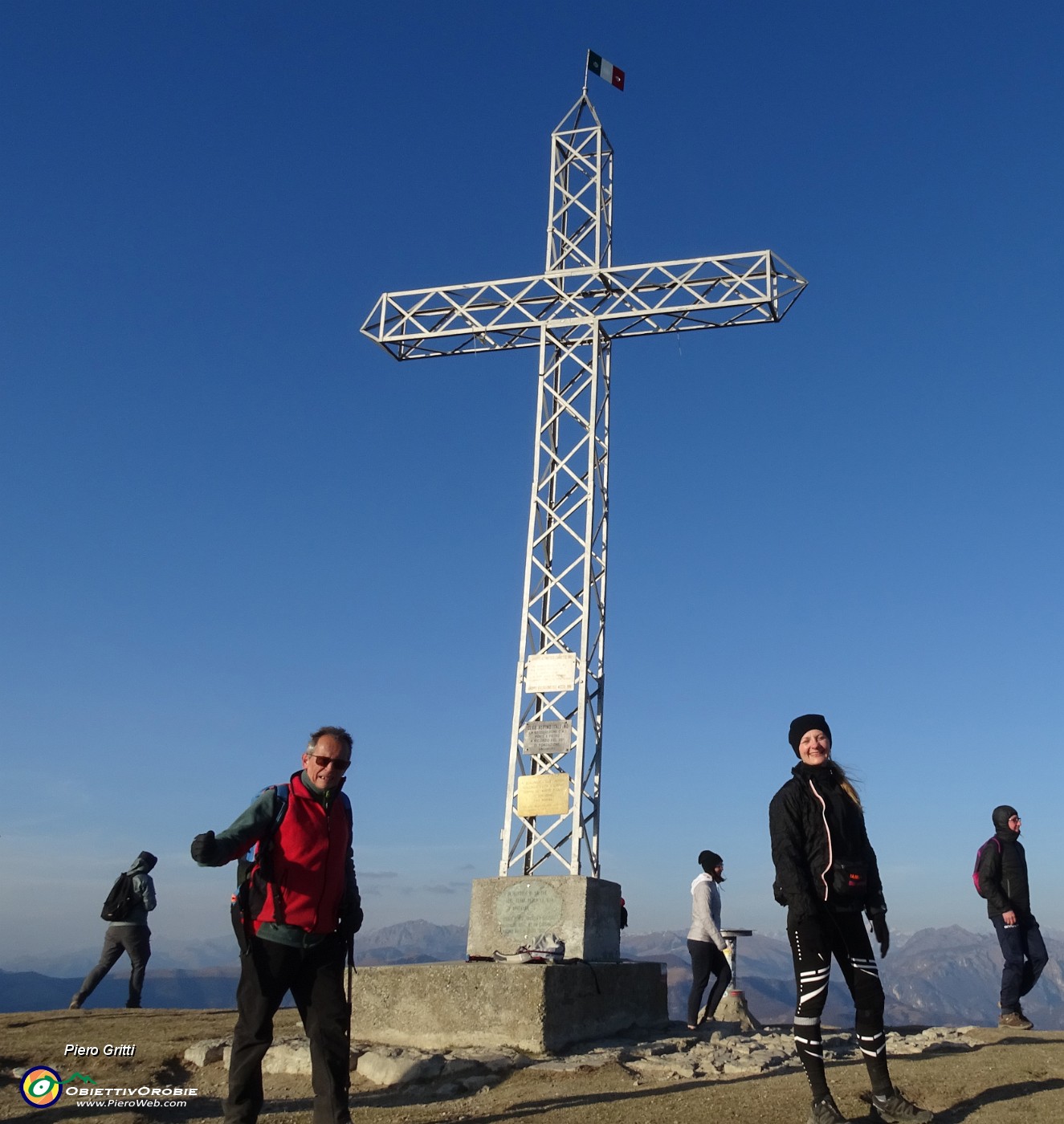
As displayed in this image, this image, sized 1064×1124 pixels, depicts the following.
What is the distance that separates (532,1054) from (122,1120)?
323 centimetres

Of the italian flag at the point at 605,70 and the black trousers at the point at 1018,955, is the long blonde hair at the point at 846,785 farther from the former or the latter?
the italian flag at the point at 605,70

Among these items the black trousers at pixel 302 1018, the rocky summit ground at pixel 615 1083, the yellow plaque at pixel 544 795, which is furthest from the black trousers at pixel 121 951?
the black trousers at pixel 302 1018

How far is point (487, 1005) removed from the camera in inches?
344

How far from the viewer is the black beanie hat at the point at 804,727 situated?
19.1 feet

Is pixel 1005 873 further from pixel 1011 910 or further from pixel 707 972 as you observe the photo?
pixel 707 972

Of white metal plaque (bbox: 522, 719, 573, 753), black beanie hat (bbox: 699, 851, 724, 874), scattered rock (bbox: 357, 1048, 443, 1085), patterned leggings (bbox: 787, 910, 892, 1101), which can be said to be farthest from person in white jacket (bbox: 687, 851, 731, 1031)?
patterned leggings (bbox: 787, 910, 892, 1101)

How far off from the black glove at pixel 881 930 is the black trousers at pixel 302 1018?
278 centimetres

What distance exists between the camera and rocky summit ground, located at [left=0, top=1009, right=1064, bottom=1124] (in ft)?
19.2

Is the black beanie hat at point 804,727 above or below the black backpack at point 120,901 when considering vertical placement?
above

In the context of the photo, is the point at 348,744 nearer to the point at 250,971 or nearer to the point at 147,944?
the point at 250,971

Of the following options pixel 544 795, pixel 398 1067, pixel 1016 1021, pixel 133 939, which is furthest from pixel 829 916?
pixel 133 939

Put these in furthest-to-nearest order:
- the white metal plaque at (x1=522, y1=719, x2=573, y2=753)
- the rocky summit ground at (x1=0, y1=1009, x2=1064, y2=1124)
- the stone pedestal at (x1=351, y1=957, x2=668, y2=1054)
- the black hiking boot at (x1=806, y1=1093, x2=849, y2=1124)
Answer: the white metal plaque at (x1=522, y1=719, x2=573, y2=753) → the stone pedestal at (x1=351, y1=957, x2=668, y2=1054) → the rocky summit ground at (x1=0, y1=1009, x2=1064, y2=1124) → the black hiking boot at (x1=806, y1=1093, x2=849, y2=1124)

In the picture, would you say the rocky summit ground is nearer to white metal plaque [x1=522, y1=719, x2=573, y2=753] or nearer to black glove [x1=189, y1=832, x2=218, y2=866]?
black glove [x1=189, y1=832, x2=218, y2=866]

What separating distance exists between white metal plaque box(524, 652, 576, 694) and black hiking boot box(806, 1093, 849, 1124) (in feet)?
19.9
